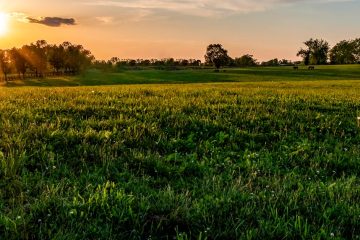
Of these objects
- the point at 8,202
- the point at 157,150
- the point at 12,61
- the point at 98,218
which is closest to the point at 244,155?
the point at 157,150

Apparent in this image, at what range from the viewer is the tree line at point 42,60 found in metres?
127

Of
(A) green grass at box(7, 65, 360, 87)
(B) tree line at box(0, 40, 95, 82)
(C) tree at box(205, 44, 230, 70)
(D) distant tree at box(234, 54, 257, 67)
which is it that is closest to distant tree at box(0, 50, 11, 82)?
(B) tree line at box(0, 40, 95, 82)

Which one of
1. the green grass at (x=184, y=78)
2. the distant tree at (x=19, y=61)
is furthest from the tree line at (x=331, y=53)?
the distant tree at (x=19, y=61)

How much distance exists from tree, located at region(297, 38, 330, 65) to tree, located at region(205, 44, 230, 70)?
47661 millimetres

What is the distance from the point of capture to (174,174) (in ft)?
22.0

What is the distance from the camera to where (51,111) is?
10.6 m

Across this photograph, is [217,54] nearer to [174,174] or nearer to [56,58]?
[56,58]

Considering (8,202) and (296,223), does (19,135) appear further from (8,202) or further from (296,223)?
(296,223)

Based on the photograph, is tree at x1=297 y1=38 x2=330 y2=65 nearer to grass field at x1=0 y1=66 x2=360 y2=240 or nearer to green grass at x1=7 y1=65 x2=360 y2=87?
green grass at x1=7 y1=65 x2=360 y2=87

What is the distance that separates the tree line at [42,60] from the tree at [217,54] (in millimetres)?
47509

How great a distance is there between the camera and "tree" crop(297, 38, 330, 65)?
18525 centimetres

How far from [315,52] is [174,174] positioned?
192 meters

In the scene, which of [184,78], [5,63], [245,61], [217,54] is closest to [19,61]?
[5,63]

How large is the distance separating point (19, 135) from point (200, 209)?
4.19 metres
